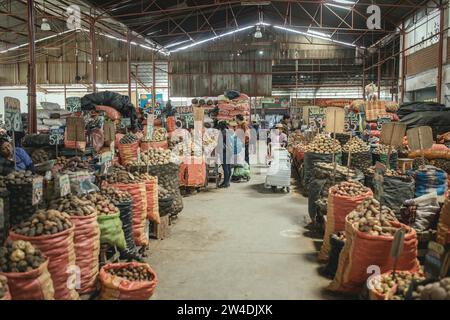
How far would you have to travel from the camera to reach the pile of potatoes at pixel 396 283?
108 inches

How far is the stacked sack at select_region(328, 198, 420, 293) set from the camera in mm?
3451

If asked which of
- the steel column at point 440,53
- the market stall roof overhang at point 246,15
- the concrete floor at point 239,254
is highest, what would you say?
the market stall roof overhang at point 246,15

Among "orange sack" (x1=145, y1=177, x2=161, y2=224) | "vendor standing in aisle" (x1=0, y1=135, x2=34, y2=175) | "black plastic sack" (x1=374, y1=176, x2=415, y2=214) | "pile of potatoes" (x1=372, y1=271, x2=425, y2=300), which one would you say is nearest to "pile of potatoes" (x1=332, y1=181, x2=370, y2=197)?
"black plastic sack" (x1=374, y1=176, x2=415, y2=214)

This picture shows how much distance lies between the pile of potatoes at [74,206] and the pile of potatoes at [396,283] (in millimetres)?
2484

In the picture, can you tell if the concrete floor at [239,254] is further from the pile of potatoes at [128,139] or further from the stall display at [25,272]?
the pile of potatoes at [128,139]

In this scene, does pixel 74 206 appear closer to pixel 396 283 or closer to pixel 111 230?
pixel 111 230

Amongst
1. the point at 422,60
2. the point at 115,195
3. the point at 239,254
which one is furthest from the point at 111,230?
the point at 422,60

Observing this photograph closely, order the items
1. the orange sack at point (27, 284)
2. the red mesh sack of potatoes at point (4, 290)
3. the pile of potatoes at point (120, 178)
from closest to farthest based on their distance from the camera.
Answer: the red mesh sack of potatoes at point (4, 290)
the orange sack at point (27, 284)
the pile of potatoes at point (120, 178)

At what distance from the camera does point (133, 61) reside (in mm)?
24781

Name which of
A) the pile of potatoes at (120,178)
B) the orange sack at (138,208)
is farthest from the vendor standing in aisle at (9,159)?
the orange sack at (138,208)

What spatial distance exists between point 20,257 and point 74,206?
1.04 metres

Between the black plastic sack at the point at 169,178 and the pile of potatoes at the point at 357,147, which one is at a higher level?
the pile of potatoes at the point at 357,147

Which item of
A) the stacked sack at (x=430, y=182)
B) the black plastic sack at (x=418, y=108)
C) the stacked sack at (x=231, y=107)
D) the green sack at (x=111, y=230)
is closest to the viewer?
the green sack at (x=111, y=230)

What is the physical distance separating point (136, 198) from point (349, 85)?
74.7ft
